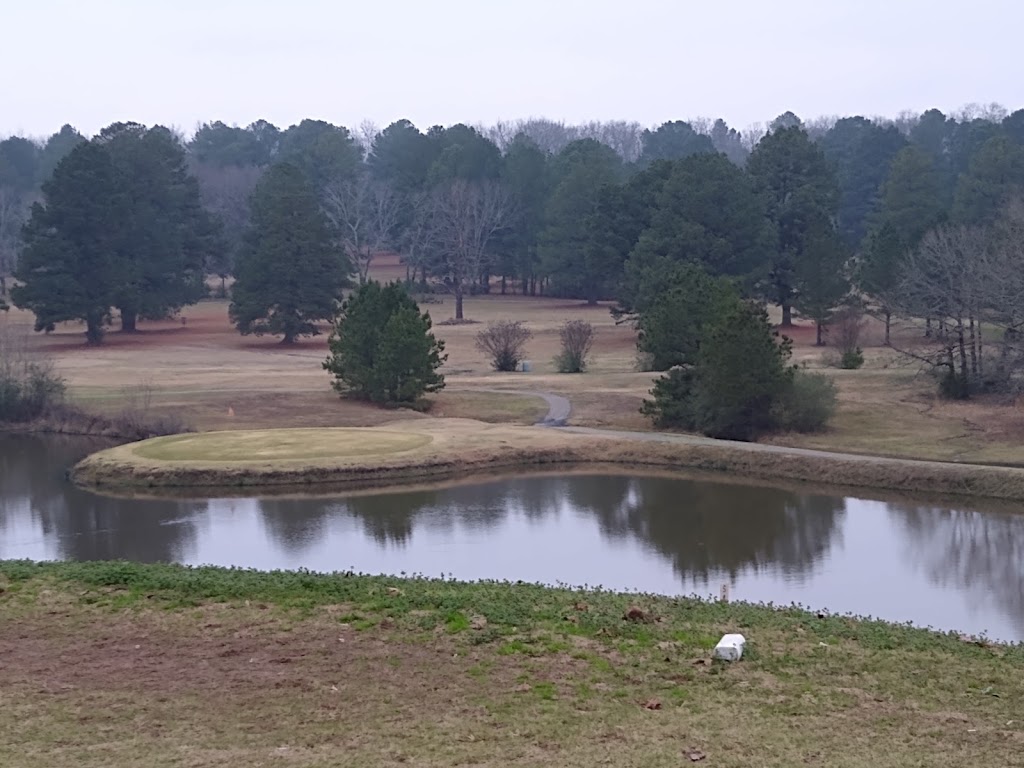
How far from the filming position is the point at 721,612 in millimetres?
16828

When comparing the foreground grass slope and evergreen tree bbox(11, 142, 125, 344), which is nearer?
the foreground grass slope

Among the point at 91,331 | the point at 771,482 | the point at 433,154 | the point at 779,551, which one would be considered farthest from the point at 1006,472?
the point at 433,154

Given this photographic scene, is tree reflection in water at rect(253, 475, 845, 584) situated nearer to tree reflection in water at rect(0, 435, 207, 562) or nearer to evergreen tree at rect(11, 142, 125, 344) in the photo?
tree reflection in water at rect(0, 435, 207, 562)

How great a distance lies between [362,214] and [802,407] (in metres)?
69.3

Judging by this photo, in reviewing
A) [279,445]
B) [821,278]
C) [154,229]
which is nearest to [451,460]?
[279,445]

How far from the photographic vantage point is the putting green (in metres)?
39.5

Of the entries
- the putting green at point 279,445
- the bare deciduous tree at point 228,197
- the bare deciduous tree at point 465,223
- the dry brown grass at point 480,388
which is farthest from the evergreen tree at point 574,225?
the putting green at point 279,445

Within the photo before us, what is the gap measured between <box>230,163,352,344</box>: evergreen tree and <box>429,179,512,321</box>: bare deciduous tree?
19088 mm

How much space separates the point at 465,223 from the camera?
95.8 m

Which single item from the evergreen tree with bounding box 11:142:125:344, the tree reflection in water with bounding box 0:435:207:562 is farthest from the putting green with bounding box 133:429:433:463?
the evergreen tree with bounding box 11:142:125:344

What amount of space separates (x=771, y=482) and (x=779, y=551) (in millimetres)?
9607

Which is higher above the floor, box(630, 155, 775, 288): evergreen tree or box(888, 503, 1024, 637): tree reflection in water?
box(630, 155, 775, 288): evergreen tree

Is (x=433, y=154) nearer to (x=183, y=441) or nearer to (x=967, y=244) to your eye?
(x=967, y=244)

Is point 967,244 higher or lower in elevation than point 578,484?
higher
